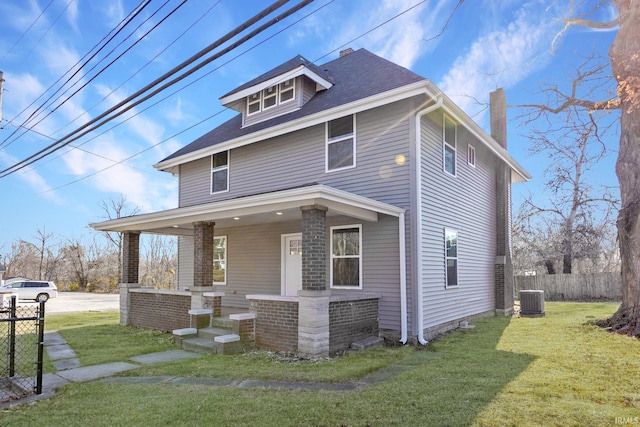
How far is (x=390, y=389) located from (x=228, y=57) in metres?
6.02

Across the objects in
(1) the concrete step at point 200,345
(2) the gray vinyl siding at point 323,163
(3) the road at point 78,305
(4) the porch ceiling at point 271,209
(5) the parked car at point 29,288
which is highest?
(2) the gray vinyl siding at point 323,163

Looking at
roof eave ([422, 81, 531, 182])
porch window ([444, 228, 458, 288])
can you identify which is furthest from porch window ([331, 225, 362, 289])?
roof eave ([422, 81, 531, 182])

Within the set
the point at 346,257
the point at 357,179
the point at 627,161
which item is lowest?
the point at 346,257

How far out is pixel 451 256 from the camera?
10.5 metres

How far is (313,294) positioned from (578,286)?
18.4 metres

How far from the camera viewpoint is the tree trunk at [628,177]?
31.3 feet

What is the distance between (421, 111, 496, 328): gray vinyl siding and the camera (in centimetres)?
921

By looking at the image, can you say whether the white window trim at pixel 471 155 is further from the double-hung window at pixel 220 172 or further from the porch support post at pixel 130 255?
the porch support post at pixel 130 255

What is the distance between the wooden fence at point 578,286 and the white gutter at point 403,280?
15.8 meters

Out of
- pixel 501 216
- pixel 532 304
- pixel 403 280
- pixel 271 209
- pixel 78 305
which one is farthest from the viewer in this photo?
pixel 78 305

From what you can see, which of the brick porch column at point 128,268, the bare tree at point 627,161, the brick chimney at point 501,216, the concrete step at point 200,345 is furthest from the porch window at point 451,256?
the brick porch column at point 128,268

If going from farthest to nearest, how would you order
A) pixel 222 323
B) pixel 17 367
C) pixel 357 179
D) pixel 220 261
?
pixel 220 261
pixel 357 179
pixel 222 323
pixel 17 367

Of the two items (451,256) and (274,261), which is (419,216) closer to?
(451,256)

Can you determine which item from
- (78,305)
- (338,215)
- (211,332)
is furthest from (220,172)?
(78,305)
